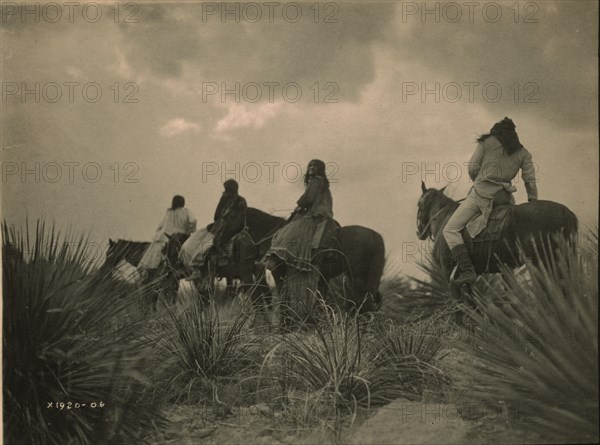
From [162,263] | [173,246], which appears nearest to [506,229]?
[173,246]

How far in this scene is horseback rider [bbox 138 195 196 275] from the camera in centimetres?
564

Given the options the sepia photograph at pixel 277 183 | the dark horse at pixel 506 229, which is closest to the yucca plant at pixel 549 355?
the sepia photograph at pixel 277 183

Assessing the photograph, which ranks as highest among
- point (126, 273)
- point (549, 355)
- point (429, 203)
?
point (429, 203)

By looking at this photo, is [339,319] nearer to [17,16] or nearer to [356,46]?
[356,46]

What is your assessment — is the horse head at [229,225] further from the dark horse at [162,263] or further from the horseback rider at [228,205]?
the dark horse at [162,263]

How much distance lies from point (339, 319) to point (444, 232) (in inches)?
51.9

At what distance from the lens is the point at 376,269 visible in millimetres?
6363

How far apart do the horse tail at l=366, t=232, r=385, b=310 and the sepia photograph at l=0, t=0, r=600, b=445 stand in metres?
0.05

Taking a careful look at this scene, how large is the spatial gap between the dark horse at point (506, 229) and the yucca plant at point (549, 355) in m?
1.00

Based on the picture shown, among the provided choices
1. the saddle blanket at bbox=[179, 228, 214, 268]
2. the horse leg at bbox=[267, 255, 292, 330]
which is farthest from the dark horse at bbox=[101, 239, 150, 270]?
the horse leg at bbox=[267, 255, 292, 330]

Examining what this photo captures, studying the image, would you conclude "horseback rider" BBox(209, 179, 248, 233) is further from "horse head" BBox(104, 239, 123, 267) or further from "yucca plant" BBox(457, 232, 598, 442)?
"yucca plant" BBox(457, 232, 598, 442)

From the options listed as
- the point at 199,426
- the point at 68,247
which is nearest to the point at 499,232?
the point at 199,426

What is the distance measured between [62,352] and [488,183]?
11.5ft

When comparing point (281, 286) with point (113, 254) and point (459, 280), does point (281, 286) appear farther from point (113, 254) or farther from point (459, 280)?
point (113, 254)
